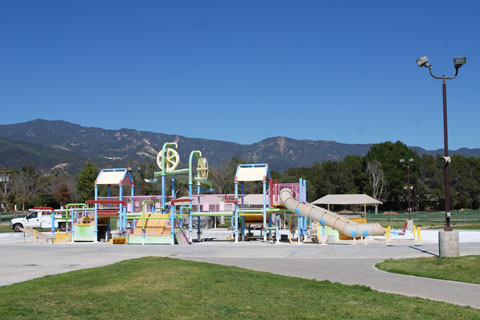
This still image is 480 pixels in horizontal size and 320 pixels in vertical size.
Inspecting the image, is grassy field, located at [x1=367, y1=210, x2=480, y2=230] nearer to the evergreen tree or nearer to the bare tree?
the bare tree

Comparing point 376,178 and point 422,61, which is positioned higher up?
point 422,61

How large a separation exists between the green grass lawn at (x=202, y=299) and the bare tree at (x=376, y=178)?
3241 inches

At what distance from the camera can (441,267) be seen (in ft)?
51.4

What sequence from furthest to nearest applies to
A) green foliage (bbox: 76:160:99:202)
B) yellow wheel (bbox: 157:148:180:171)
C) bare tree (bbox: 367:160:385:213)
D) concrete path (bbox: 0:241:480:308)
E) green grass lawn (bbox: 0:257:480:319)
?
bare tree (bbox: 367:160:385:213)
green foliage (bbox: 76:160:99:202)
yellow wheel (bbox: 157:148:180:171)
concrete path (bbox: 0:241:480:308)
green grass lawn (bbox: 0:257:480:319)

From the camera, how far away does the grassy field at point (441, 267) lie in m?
14.0

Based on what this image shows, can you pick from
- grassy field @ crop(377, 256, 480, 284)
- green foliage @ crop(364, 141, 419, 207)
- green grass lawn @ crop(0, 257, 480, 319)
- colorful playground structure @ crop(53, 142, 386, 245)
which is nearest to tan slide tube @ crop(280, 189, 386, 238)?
colorful playground structure @ crop(53, 142, 386, 245)

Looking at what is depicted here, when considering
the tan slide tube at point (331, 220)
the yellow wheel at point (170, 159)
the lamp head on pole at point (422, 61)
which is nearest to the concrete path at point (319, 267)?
the tan slide tube at point (331, 220)

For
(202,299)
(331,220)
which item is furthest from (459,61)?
(331,220)

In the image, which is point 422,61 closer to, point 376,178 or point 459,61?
point 459,61

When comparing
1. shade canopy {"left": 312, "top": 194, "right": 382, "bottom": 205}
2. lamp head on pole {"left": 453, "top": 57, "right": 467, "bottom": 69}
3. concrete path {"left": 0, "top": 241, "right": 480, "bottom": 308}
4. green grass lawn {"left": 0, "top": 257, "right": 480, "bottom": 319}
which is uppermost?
lamp head on pole {"left": 453, "top": 57, "right": 467, "bottom": 69}

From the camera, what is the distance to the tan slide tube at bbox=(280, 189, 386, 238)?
96.2ft

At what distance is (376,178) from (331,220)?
68125 mm

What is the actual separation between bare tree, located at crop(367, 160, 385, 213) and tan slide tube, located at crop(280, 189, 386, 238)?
63830mm

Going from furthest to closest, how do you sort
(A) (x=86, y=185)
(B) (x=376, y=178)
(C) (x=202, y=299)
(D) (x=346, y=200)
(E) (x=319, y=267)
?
(B) (x=376, y=178) < (A) (x=86, y=185) < (D) (x=346, y=200) < (E) (x=319, y=267) < (C) (x=202, y=299)
